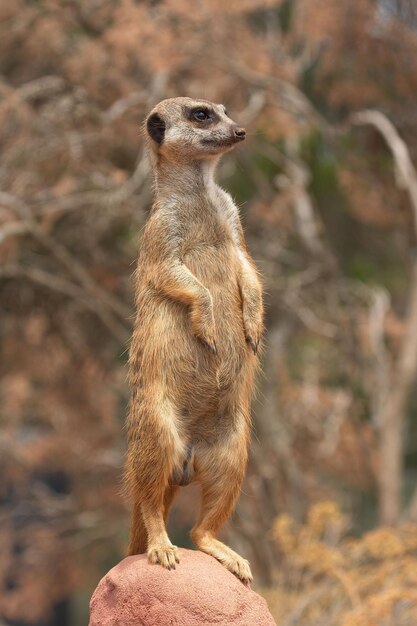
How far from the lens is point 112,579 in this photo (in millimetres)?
3838

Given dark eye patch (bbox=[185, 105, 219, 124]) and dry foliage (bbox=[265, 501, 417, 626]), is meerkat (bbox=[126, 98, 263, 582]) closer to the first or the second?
dark eye patch (bbox=[185, 105, 219, 124])

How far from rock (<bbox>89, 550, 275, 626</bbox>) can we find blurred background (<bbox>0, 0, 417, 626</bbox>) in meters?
3.06

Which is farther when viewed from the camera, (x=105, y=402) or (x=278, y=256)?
(x=105, y=402)

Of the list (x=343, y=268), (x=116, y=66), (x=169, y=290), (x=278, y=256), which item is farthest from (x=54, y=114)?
(x=343, y=268)

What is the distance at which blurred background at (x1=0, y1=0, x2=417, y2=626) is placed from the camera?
9.05 metres

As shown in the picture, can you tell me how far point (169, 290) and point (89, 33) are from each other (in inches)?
293

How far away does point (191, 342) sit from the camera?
12.7 feet

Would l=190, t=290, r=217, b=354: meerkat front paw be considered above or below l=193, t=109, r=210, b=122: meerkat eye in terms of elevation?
below

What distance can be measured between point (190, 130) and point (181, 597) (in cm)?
159

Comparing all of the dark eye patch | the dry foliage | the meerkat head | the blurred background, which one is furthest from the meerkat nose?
the blurred background

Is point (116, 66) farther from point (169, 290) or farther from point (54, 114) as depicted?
point (169, 290)

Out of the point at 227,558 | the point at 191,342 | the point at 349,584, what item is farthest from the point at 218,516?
the point at 349,584

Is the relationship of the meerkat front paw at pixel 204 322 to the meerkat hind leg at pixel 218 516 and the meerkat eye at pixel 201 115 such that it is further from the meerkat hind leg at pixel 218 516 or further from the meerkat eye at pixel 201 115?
the meerkat eye at pixel 201 115

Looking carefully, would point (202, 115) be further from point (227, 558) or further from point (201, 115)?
point (227, 558)
